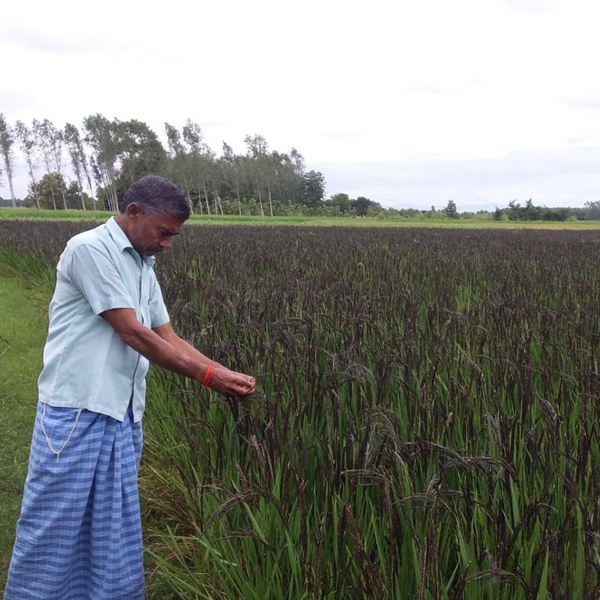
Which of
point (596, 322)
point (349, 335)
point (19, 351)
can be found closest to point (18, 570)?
point (349, 335)

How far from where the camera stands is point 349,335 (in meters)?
3.10

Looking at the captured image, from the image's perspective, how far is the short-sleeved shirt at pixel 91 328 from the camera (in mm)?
1786

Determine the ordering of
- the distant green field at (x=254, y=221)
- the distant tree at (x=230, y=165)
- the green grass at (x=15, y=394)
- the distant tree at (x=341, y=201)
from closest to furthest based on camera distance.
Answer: the green grass at (x=15, y=394) → the distant green field at (x=254, y=221) → the distant tree at (x=230, y=165) → the distant tree at (x=341, y=201)

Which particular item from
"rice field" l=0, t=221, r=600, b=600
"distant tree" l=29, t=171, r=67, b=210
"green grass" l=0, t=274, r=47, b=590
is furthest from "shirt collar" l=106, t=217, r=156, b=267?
"distant tree" l=29, t=171, r=67, b=210

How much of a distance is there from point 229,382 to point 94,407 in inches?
17.8

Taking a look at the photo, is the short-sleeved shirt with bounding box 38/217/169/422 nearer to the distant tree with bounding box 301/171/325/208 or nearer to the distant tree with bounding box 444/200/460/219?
the distant tree with bounding box 444/200/460/219

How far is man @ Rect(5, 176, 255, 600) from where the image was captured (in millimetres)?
1824

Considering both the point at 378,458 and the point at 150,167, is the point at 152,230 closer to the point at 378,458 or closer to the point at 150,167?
the point at 378,458

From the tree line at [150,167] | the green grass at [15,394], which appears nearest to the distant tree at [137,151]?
the tree line at [150,167]

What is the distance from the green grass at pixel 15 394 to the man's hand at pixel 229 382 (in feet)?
4.87

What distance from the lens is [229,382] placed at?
190cm

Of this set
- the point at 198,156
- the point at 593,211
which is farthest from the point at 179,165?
the point at 593,211

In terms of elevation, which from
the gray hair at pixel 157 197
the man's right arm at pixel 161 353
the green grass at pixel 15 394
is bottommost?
the green grass at pixel 15 394

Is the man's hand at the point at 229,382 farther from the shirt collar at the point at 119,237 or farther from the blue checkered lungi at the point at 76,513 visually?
the shirt collar at the point at 119,237
